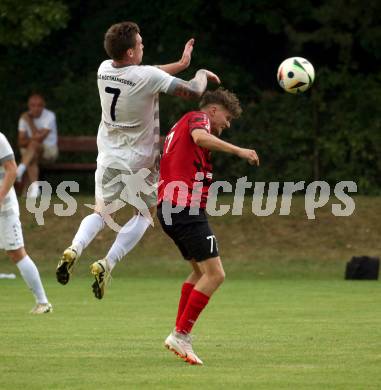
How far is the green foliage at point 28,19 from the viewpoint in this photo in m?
24.7

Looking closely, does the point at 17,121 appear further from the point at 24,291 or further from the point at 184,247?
the point at 184,247

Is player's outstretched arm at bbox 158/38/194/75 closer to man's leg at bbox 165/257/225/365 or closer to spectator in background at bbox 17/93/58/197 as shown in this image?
man's leg at bbox 165/257/225/365

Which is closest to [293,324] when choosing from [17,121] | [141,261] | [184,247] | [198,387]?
[184,247]

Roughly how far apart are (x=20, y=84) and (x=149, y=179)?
18.0 metres

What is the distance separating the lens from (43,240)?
22.4 metres

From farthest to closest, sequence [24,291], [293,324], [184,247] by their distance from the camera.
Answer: [24,291] → [293,324] → [184,247]

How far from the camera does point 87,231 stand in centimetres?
1083

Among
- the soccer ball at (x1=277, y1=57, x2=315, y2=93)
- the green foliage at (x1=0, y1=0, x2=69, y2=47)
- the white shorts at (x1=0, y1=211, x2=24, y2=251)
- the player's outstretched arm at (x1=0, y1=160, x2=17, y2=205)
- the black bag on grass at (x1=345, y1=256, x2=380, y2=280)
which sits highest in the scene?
the soccer ball at (x1=277, y1=57, x2=315, y2=93)

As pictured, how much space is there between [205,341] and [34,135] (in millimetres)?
13402

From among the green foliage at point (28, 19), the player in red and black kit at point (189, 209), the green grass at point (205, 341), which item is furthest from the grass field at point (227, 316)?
the green foliage at point (28, 19)

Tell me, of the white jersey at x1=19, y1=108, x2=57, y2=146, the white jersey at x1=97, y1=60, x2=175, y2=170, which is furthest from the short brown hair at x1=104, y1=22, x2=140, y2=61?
the white jersey at x1=19, y1=108, x2=57, y2=146

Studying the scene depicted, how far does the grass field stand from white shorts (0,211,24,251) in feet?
2.31

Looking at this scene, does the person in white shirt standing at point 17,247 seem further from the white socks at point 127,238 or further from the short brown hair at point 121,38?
the short brown hair at point 121,38

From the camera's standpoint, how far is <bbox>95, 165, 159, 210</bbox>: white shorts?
35.9 ft
